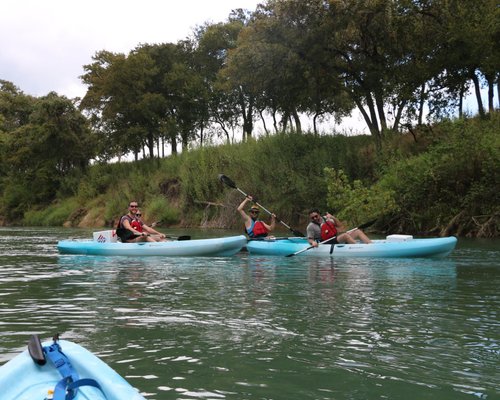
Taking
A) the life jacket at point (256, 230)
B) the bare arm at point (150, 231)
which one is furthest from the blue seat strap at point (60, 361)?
the life jacket at point (256, 230)

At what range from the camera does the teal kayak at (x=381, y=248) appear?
12.0m

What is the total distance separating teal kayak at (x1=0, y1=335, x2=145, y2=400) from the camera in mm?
3131

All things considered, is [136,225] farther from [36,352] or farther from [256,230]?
[36,352]

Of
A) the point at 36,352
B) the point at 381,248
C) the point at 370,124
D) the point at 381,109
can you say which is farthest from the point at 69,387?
the point at 381,109

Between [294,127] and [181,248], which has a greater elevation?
[294,127]

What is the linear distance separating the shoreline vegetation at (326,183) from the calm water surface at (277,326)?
24.8 feet

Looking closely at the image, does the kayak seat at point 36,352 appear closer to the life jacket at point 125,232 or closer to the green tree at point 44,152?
the life jacket at point 125,232

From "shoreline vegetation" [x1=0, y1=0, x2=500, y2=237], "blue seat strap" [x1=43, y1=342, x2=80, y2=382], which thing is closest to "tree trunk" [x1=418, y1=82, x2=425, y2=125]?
"shoreline vegetation" [x1=0, y1=0, x2=500, y2=237]

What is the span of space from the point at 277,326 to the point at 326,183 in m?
17.2

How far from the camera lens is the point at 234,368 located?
453 cm

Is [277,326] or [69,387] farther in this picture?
[277,326]

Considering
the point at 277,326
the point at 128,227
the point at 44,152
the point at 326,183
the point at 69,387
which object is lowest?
the point at 277,326

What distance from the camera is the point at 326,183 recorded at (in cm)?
2280

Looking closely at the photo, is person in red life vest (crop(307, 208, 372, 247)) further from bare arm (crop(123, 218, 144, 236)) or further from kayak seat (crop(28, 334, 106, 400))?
kayak seat (crop(28, 334, 106, 400))
